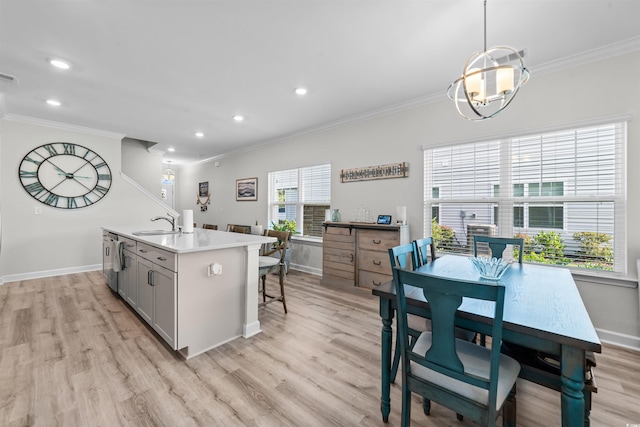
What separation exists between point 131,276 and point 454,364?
3318mm

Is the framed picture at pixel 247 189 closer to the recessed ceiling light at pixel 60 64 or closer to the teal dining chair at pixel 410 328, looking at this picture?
the recessed ceiling light at pixel 60 64

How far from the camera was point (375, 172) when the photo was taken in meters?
4.12

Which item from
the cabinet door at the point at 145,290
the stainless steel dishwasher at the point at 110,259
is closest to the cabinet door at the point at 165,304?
the cabinet door at the point at 145,290

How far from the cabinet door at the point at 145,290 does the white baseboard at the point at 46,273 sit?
3.28 metres

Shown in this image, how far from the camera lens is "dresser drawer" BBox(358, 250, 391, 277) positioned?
3645 millimetres

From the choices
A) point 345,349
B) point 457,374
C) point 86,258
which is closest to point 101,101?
point 86,258

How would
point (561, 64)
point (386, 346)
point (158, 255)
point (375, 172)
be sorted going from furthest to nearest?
point (375, 172) → point (561, 64) → point (158, 255) → point (386, 346)

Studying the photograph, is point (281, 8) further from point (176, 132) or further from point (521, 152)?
point (176, 132)

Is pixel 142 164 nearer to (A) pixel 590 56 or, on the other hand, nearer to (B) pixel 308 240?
(B) pixel 308 240

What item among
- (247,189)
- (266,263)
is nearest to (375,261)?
(266,263)

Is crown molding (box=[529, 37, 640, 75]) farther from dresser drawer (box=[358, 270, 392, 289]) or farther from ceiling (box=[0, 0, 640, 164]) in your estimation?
dresser drawer (box=[358, 270, 392, 289])

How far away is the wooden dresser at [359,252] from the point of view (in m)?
3.64

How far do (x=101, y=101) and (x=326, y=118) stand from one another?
3189mm

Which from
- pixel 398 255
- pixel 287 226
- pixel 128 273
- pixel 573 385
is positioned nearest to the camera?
pixel 573 385
